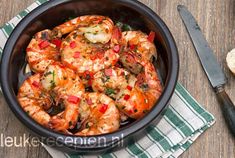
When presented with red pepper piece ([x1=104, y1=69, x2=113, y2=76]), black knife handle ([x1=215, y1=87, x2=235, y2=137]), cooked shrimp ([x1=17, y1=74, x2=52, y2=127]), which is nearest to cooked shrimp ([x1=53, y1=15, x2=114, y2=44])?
red pepper piece ([x1=104, y1=69, x2=113, y2=76])

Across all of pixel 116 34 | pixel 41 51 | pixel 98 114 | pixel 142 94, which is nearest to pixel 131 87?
pixel 142 94

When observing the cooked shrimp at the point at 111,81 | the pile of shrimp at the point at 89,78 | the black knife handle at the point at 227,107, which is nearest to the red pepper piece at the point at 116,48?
the pile of shrimp at the point at 89,78

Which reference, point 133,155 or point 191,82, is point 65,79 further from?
point 191,82

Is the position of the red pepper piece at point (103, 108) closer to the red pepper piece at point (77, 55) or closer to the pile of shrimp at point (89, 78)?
the pile of shrimp at point (89, 78)

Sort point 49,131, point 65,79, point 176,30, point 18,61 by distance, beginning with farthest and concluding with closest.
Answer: point 176,30, point 18,61, point 65,79, point 49,131

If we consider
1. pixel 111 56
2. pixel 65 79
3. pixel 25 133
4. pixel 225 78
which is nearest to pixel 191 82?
pixel 225 78

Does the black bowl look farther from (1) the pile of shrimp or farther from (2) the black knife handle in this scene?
(2) the black knife handle
